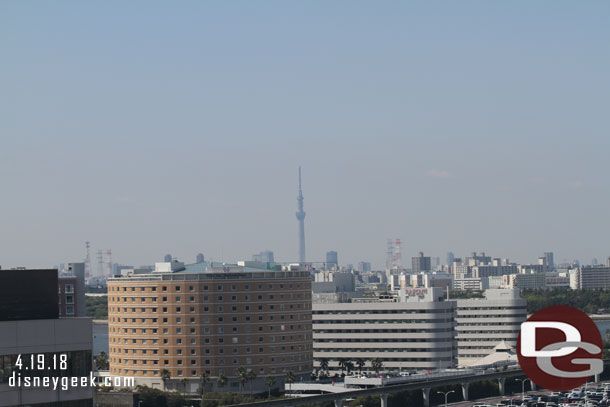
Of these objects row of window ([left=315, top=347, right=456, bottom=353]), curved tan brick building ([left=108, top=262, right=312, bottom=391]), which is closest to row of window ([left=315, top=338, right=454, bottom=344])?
row of window ([left=315, top=347, right=456, bottom=353])

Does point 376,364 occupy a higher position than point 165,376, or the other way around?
point 165,376

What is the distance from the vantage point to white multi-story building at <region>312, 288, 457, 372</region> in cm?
17550

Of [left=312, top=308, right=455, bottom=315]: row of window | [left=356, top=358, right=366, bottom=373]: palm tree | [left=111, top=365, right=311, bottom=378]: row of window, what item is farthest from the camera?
[left=312, top=308, right=455, bottom=315]: row of window

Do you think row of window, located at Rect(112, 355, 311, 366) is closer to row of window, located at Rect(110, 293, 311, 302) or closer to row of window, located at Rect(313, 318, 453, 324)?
row of window, located at Rect(110, 293, 311, 302)

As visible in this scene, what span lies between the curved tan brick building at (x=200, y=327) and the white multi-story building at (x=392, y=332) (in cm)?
2644

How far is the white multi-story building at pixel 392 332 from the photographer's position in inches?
6909

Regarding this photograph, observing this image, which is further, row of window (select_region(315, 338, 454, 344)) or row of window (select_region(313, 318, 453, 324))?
row of window (select_region(313, 318, 453, 324))

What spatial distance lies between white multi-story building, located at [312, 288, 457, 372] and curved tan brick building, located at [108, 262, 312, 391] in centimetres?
2644

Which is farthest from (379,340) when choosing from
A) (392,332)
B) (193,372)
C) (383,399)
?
(383,399)

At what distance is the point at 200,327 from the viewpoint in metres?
149

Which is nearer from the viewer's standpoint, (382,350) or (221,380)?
(221,380)

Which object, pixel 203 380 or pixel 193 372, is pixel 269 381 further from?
pixel 193 372

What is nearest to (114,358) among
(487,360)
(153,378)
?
(153,378)

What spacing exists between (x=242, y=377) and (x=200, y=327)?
9.95 m
